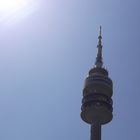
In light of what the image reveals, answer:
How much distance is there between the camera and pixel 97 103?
173500mm

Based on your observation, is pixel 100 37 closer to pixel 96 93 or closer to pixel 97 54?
pixel 97 54

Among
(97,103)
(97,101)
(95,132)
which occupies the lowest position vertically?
(95,132)

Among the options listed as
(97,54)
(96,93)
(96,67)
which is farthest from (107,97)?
(97,54)

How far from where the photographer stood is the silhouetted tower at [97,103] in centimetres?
17350

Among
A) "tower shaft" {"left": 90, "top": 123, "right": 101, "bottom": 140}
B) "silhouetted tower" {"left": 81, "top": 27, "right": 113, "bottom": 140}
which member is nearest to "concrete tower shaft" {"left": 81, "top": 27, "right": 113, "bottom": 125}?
"silhouetted tower" {"left": 81, "top": 27, "right": 113, "bottom": 140}

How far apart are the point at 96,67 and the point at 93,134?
27.0 meters

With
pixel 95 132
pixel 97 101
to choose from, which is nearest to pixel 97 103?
pixel 97 101

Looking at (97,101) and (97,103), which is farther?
(97,101)

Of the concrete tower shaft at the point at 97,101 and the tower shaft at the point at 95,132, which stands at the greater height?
the concrete tower shaft at the point at 97,101

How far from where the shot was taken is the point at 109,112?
174 meters

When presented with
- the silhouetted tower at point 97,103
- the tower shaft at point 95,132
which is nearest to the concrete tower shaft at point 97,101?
the silhouetted tower at point 97,103

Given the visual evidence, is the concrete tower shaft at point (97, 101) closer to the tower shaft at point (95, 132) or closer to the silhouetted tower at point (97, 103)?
the silhouetted tower at point (97, 103)

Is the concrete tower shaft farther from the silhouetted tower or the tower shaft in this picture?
the tower shaft

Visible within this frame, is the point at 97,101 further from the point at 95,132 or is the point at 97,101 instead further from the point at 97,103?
the point at 95,132
